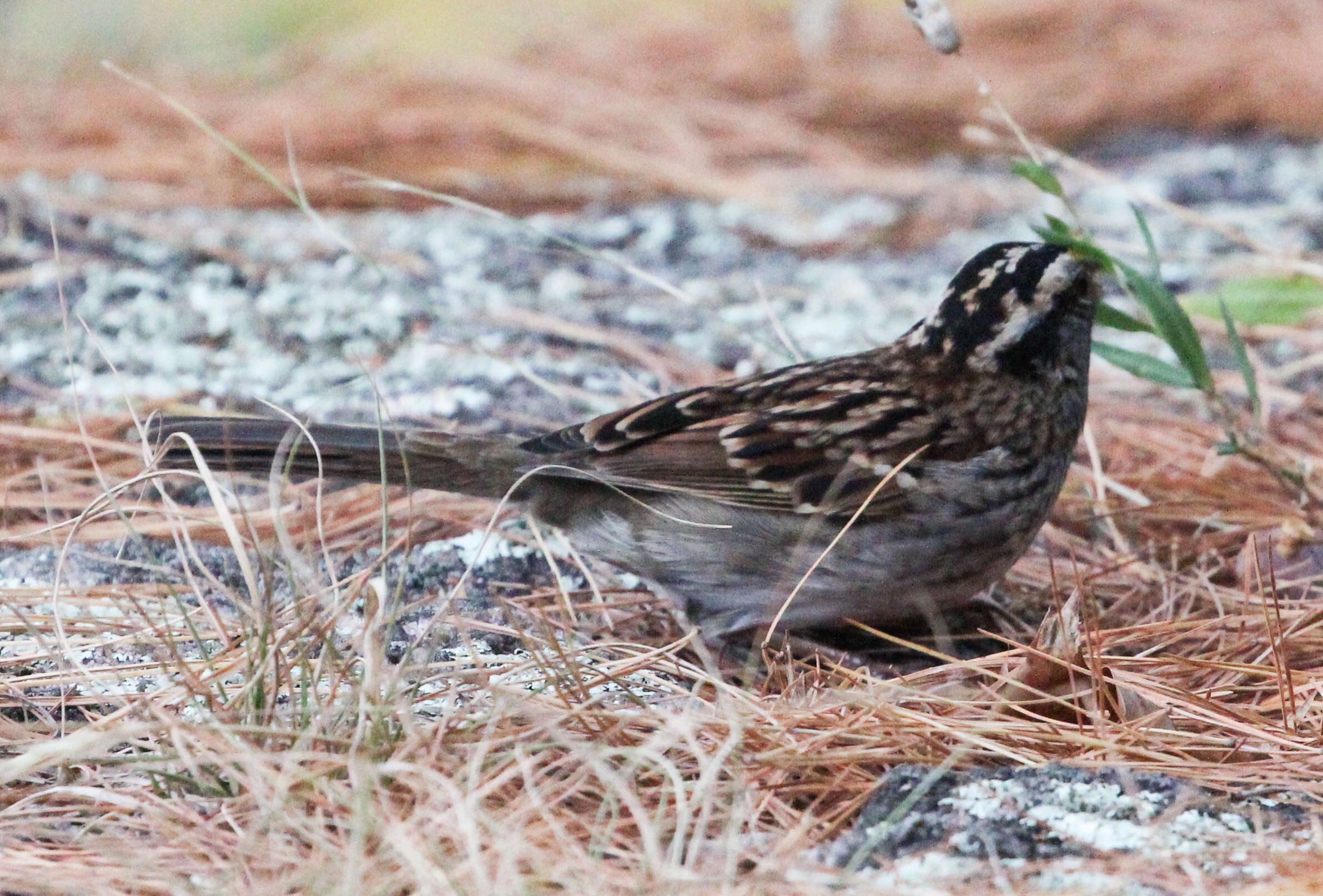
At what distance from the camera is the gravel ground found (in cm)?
429

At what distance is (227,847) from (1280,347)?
3.89m

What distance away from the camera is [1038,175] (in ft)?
10.8

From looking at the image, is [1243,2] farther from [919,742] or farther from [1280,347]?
[919,742]

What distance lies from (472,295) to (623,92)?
2.76 meters

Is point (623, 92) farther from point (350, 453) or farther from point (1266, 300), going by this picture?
point (350, 453)

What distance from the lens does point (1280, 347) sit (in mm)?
4855

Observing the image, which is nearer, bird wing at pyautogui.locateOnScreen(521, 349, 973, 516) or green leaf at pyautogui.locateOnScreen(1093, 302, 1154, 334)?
bird wing at pyautogui.locateOnScreen(521, 349, 973, 516)

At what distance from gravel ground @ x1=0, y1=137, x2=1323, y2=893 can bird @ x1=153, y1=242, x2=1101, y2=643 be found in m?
0.27

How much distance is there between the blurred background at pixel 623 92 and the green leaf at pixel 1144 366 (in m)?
3.09

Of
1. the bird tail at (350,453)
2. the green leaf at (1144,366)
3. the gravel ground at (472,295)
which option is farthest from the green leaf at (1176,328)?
the bird tail at (350,453)

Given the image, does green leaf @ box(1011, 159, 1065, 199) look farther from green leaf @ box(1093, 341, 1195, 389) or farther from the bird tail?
the bird tail

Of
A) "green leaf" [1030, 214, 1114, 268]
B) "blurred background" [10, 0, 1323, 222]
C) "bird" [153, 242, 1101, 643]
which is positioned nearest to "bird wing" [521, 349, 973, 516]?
"bird" [153, 242, 1101, 643]

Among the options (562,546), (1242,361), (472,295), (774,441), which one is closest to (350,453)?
(562,546)

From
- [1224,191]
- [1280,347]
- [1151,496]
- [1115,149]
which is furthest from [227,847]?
[1115,149]
